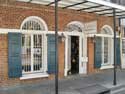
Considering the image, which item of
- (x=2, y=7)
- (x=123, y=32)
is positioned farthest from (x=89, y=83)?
(x=123, y=32)

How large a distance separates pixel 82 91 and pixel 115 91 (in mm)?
1528

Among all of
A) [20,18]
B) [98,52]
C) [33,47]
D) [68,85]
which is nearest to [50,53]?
[33,47]

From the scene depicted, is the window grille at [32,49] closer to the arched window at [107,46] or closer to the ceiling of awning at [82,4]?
the ceiling of awning at [82,4]

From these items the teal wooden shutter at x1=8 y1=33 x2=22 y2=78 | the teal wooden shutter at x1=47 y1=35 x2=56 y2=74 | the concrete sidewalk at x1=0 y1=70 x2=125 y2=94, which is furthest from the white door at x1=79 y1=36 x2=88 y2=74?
the teal wooden shutter at x1=8 y1=33 x2=22 y2=78

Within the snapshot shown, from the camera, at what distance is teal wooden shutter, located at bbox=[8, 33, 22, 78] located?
913cm

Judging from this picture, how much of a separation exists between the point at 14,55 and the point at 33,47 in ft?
4.19

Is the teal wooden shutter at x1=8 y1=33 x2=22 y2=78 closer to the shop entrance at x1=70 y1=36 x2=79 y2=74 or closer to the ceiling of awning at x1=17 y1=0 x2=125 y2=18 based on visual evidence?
the ceiling of awning at x1=17 y1=0 x2=125 y2=18

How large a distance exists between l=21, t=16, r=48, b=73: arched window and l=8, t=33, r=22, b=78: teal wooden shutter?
0.59m

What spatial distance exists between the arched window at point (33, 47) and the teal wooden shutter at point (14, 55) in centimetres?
59

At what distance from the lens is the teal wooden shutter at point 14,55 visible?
9.13m

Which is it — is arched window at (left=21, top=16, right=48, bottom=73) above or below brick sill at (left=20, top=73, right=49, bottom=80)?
above

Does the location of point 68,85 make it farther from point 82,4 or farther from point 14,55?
point 82,4

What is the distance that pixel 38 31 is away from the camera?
10195 mm

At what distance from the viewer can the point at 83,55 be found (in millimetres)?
12383
